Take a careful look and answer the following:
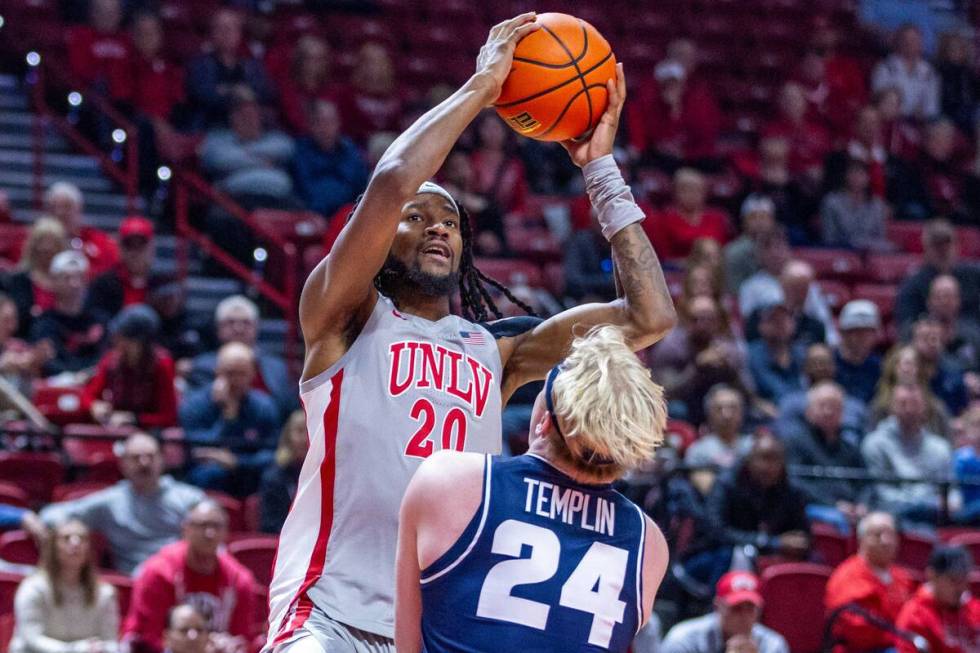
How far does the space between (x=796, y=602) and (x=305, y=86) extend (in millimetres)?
6228

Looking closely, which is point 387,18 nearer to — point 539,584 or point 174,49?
point 174,49

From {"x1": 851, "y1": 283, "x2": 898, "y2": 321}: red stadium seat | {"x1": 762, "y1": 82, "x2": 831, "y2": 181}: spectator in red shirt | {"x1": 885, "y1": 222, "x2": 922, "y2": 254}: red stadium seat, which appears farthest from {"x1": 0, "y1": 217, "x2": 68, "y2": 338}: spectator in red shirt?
{"x1": 885, "y1": 222, "x2": 922, "y2": 254}: red stadium seat

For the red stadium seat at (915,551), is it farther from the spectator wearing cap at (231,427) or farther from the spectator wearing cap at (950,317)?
the spectator wearing cap at (231,427)

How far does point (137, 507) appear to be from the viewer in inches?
327

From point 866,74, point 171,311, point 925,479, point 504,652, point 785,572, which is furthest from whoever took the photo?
point 866,74

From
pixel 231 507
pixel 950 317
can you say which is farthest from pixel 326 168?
pixel 950 317

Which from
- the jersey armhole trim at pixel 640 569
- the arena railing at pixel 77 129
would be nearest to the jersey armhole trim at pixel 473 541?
the jersey armhole trim at pixel 640 569

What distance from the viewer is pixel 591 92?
423 centimetres

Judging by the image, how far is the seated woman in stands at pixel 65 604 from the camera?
24.5 ft

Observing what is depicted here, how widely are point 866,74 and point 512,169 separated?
5.05m

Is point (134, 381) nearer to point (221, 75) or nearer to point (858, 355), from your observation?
point (221, 75)

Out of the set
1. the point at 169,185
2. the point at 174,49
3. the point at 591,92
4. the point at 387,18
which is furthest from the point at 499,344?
the point at 387,18

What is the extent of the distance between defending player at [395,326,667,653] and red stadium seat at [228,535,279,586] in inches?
198

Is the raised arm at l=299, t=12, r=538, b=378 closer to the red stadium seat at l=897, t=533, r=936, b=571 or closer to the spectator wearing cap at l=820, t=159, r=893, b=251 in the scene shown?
the red stadium seat at l=897, t=533, r=936, b=571
